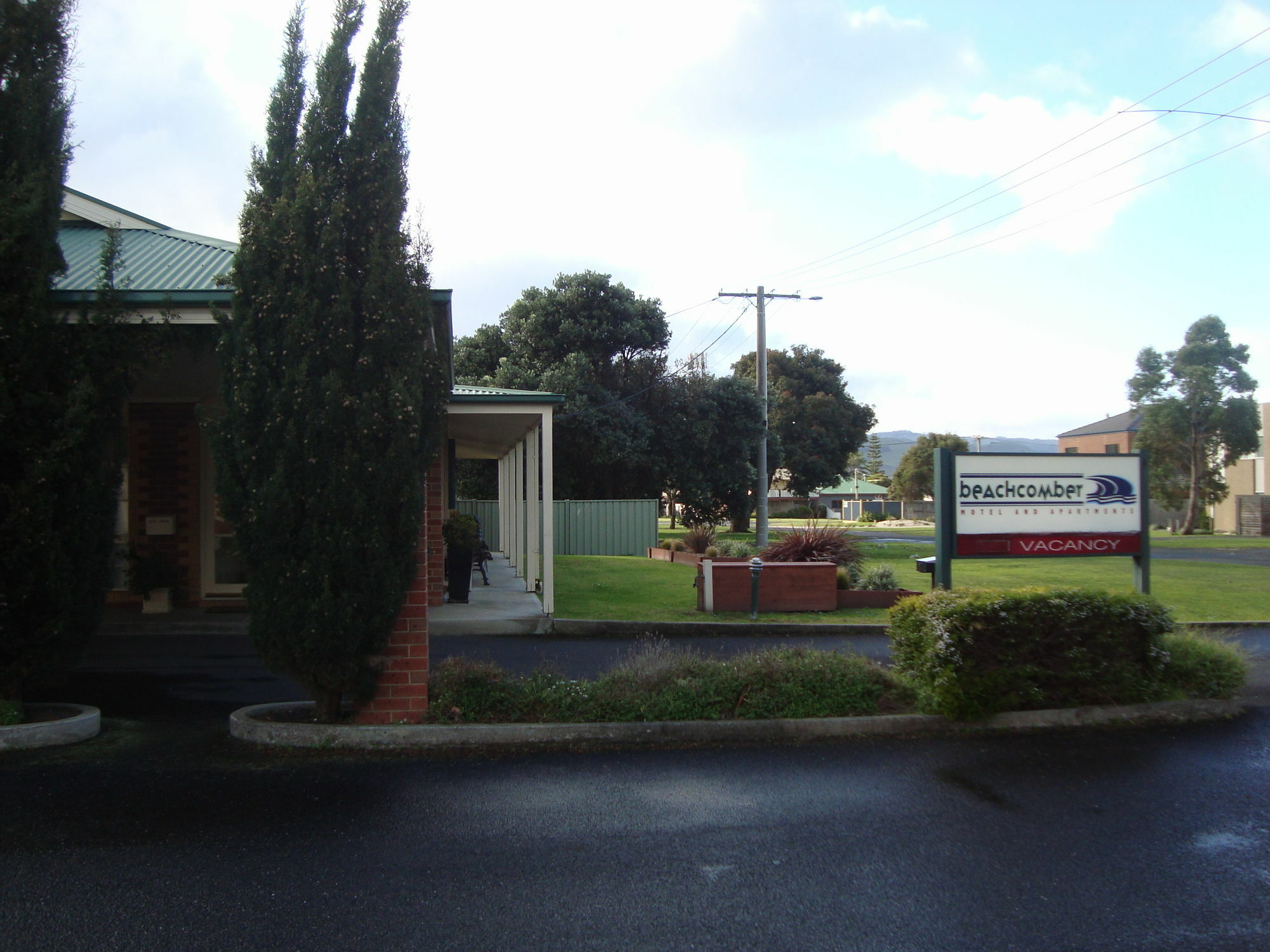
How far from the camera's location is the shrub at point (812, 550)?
1527 centimetres

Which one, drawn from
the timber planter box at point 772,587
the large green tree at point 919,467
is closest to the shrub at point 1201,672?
the timber planter box at point 772,587

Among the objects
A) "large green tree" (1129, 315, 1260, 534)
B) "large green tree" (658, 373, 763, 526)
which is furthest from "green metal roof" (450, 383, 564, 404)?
"large green tree" (1129, 315, 1260, 534)

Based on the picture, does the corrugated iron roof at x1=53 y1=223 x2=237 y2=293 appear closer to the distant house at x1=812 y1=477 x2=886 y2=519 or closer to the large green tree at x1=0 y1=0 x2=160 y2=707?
the large green tree at x1=0 y1=0 x2=160 y2=707

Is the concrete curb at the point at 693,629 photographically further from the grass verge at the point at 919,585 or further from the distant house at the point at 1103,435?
the distant house at the point at 1103,435

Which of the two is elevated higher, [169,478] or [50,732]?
[169,478]

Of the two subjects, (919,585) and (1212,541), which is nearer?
(919,585)

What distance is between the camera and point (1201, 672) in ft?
25.1

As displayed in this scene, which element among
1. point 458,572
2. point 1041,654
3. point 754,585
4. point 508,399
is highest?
point 508,399

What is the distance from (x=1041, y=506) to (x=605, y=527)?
67.5ft

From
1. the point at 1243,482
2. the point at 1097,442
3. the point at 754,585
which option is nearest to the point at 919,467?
the point at 1097,442

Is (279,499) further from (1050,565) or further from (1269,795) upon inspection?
(1050,565)

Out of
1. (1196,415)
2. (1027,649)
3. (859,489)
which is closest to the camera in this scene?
(1027,649)

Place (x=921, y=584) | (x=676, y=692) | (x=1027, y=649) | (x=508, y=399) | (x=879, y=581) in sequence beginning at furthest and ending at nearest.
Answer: (x=921, y=584)
(x=879, y=581)
(x=508, y=399)
(x=1027, y=649)
(x=676, y=692)

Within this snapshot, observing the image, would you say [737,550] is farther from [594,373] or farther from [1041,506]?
[594,373]
